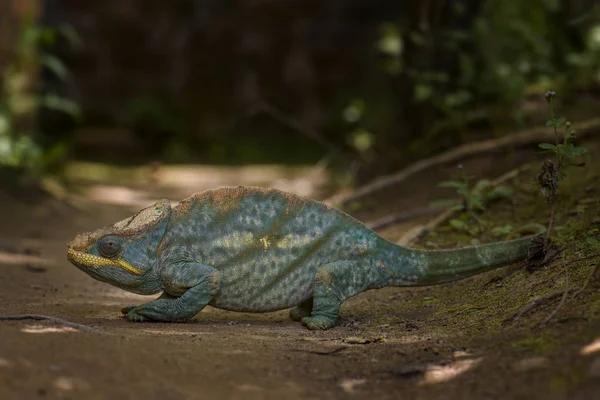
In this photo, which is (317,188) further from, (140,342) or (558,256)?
(140,342)

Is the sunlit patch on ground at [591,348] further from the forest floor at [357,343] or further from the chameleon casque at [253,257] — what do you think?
the chameleon casque at [253,257]

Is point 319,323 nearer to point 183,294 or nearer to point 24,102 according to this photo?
point 183,294

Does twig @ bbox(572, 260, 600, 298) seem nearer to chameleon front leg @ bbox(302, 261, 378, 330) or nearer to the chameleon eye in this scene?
chameleon front leg @ bbox(302, 261, 378, 330)

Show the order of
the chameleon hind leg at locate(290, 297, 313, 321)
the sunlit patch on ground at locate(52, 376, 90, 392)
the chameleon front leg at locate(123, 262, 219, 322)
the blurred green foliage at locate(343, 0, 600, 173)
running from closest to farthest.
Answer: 1. the sunlit patch on ground at locate(52, 376, 90, 392)
2. the chameleon front leg at locate(123, 262, 219, 322)
3. the chameleon hind leg at locate(290, 297, 313, 321)
4. the blurred green foliage at locate(343, 0, 600, 173)

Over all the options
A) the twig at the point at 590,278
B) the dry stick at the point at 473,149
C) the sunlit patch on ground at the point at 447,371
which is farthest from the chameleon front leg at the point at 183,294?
the dry stick at the point at 473,149

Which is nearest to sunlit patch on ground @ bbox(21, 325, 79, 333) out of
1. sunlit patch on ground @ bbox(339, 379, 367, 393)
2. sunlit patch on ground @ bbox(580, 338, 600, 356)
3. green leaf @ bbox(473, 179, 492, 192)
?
sunlit patch on ground @ bbox(339, 379, 367, 393)

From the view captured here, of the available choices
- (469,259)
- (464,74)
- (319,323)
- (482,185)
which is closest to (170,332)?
(319,323)
